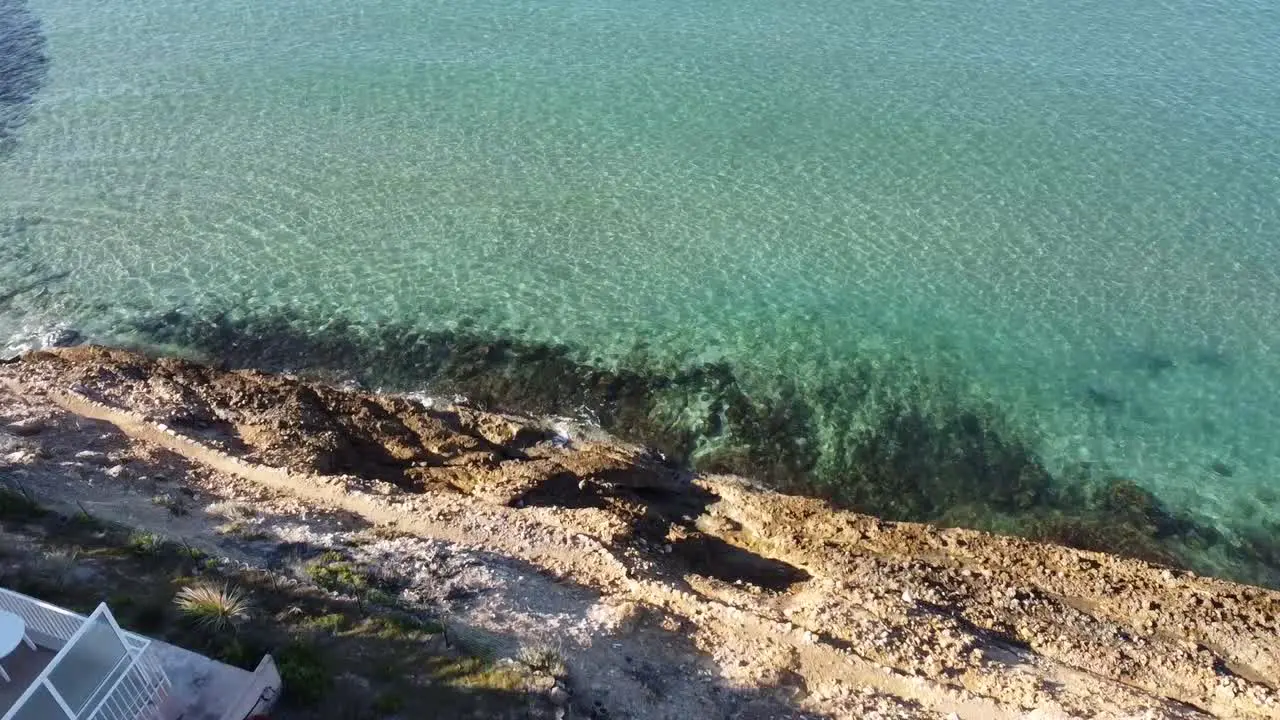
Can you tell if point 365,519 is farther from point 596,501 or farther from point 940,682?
point 940,682

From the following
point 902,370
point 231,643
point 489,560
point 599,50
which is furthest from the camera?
point 599,50

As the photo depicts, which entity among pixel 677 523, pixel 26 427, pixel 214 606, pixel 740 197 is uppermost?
pixel 740 197

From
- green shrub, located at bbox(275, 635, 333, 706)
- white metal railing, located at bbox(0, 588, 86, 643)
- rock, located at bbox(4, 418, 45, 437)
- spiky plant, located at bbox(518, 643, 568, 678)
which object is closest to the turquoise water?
rock, located at bbox(4, 418, 45, 437)

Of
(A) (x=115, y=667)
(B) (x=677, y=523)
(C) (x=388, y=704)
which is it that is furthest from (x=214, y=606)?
(B) (x=677, y=523)

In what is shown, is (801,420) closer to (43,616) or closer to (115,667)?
(115,667)

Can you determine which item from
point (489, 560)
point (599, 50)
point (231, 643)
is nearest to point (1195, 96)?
point (599, 50)
